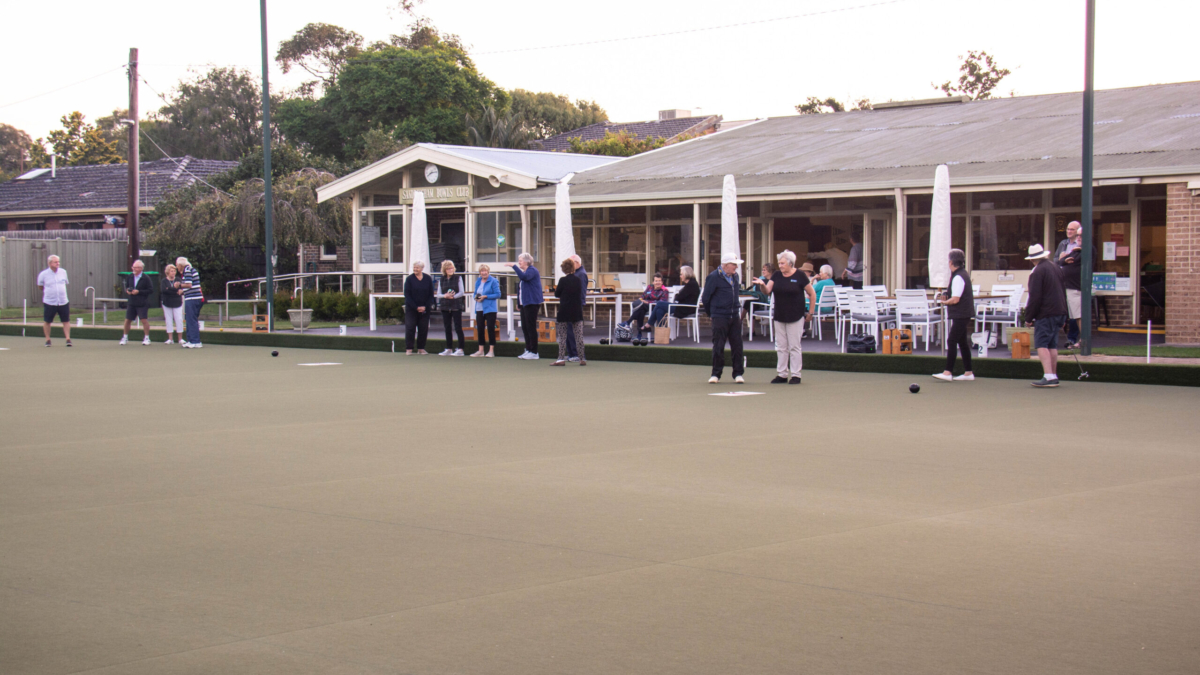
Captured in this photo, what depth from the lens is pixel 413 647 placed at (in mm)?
4406

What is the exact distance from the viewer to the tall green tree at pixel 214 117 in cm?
6719

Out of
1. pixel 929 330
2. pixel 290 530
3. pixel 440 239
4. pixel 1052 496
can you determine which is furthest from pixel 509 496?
pixel 440 239

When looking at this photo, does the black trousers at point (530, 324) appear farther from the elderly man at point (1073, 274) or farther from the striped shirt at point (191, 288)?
the elderly man at point (1073, 274)

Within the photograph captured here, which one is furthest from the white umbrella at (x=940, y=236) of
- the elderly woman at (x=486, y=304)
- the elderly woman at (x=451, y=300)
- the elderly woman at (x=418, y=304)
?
the elderly woman at (x=418, y=304)

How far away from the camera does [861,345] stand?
16.5m

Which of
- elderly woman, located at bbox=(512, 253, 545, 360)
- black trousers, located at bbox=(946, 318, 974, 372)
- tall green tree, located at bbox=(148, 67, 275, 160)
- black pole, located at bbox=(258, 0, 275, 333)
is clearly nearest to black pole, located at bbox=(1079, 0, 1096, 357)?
black trousers, located at bbox=(946, 318, 974, 372)

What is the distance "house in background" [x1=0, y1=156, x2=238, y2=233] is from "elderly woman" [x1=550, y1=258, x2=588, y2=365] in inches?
1067

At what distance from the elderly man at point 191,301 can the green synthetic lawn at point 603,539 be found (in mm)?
9613

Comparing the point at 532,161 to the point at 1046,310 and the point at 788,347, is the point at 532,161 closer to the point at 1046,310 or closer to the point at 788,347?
the point at 788,347

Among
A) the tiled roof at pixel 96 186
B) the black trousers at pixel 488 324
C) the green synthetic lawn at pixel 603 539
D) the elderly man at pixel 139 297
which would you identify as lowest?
the green synthetic lawn at pixel 603 539

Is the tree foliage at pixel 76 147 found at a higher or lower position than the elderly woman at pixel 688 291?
higher

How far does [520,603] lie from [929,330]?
519 inches

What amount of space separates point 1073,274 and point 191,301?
48.5 ft

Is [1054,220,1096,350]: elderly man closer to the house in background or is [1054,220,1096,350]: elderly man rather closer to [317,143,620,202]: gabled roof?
[317,143,620,202]: gabled roof
